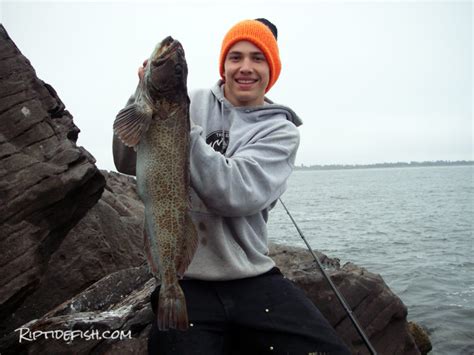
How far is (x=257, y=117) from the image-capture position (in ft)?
13.5

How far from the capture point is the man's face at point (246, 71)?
3.98m

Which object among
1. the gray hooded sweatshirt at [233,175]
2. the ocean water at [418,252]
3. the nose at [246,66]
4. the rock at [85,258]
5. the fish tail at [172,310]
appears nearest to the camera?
the fish tail at [172,310]

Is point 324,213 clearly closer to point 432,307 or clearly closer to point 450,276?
point 450,276

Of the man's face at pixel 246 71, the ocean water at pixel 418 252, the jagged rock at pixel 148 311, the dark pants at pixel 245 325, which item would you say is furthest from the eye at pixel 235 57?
the ocean water at pixel 418 252

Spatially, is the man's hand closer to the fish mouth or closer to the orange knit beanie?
the fish mouth

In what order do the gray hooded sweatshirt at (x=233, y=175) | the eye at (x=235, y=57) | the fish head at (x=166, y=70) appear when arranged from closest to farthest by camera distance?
the fish head at (x=166, y=70), the gray hooded sweatshirt at (x=233, y=175), the eye at (x=235, y=57)

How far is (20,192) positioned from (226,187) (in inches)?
84.2

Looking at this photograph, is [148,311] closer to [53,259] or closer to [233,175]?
[233,175]

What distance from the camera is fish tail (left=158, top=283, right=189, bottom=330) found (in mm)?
2994

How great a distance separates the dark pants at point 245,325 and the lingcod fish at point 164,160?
12.6 inches

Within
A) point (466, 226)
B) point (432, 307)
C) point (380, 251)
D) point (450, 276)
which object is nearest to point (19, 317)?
point (432, 307)

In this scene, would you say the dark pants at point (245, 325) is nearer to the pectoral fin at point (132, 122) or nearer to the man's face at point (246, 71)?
the pectoral fin at point (132, 122)

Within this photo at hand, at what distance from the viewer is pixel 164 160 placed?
3023mm

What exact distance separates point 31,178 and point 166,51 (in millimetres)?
2113
